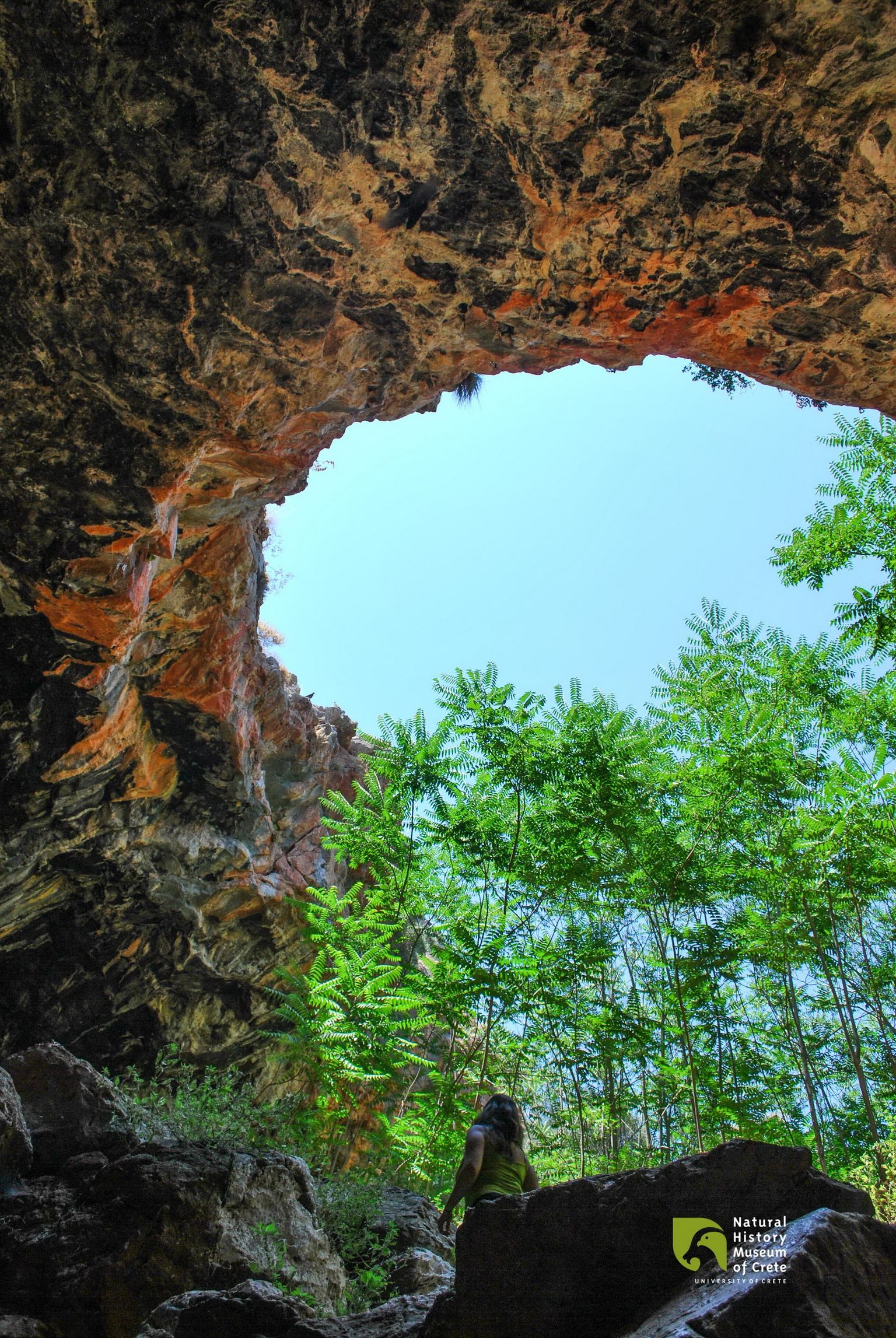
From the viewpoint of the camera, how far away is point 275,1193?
4.95m

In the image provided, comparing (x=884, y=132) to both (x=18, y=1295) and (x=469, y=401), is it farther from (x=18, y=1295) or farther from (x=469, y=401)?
(x=18, y=1295)

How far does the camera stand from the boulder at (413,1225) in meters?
5.53

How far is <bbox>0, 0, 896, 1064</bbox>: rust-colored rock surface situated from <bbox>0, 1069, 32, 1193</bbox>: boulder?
2.58m

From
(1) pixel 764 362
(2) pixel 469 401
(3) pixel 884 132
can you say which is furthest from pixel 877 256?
(2) pixel 469 401

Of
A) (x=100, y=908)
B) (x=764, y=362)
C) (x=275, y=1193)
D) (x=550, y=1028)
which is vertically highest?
(x=764, y=362)

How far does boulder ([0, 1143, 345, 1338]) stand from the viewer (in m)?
4.17

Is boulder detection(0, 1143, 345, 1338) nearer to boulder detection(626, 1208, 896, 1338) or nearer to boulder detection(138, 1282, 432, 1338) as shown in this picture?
boulder detection(138, 1282, 432, 1338)

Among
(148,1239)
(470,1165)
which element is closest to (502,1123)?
(470,1165)

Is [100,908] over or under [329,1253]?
over

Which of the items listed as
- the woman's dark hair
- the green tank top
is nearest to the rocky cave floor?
the green tank top

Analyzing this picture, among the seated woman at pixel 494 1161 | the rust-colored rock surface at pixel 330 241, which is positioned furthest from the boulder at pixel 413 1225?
the rust-colored rock surface at pixel 330 241

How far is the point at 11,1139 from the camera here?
4918mm

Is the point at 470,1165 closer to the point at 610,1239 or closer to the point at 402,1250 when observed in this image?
the point at 610,1239

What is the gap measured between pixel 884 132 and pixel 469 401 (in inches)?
139
